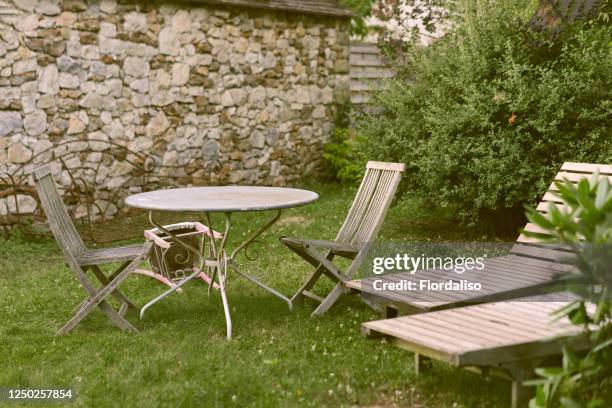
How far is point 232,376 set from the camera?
13.7 ft

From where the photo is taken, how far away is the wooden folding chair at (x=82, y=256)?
501 cm

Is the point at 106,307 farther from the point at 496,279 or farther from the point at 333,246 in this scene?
the point at 496,279

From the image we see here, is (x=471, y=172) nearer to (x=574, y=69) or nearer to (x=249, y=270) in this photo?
(x=574, y=69)

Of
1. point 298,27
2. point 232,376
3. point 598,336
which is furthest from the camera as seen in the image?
point 298,27

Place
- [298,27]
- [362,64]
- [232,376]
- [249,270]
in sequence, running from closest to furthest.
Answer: [232,376], [249,270], [298,27], [362,64]

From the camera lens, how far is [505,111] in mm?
7230

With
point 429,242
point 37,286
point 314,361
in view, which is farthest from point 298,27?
point 314,361

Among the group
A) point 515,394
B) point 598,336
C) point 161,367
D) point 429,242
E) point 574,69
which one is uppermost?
point 574,69

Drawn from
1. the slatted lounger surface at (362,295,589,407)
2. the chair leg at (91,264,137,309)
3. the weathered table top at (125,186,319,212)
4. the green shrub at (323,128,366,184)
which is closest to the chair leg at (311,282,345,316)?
the weathered table top at (125,186,319,212)

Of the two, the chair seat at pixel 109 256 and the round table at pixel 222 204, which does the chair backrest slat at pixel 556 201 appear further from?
the chair seat at pixel 109 256

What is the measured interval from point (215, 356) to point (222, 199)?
1195 millimetres

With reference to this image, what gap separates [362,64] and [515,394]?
8.71 metres

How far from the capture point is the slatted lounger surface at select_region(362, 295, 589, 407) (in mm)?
3547

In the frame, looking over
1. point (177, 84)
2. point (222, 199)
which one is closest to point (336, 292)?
point (222, 199)
